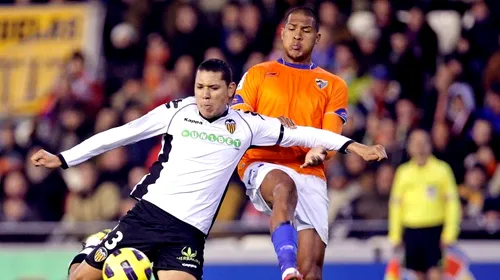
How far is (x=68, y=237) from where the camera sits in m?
15.6

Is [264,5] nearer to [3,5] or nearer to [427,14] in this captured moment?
[427,14]

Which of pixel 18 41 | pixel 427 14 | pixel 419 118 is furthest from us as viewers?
pixel 18 41

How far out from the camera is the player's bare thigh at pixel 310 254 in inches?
395

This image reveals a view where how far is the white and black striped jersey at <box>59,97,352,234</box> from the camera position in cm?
961

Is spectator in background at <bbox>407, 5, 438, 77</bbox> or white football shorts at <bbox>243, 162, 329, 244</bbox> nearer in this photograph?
white football shorts at <bbox>243, 162, 329, 244</bbox>

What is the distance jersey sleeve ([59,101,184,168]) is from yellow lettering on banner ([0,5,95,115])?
30.5ft

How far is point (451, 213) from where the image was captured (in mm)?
14883

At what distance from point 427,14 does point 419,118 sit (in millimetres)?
1860

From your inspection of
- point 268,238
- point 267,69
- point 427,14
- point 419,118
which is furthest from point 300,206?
point 427,14

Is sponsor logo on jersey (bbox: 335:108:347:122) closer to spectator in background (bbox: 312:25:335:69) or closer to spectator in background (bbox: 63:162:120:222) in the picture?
spectator in background (bbox: 312:25:335:69)

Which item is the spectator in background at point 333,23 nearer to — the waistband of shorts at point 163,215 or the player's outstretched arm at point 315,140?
the player's outstretched arm at point 315,140

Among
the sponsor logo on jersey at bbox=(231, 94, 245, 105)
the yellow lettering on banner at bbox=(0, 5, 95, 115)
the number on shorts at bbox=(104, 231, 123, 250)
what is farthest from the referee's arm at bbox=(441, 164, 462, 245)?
the yellow lettering on banner at bbox=(0, 5, 95, 115)

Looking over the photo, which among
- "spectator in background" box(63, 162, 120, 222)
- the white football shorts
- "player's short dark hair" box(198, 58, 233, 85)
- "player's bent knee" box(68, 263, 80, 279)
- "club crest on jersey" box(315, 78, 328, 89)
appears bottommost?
"spectator in background" box(63, 162, 120, 222)

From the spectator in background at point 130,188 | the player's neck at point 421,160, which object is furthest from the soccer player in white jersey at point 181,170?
the spectator in background at point 130,188
